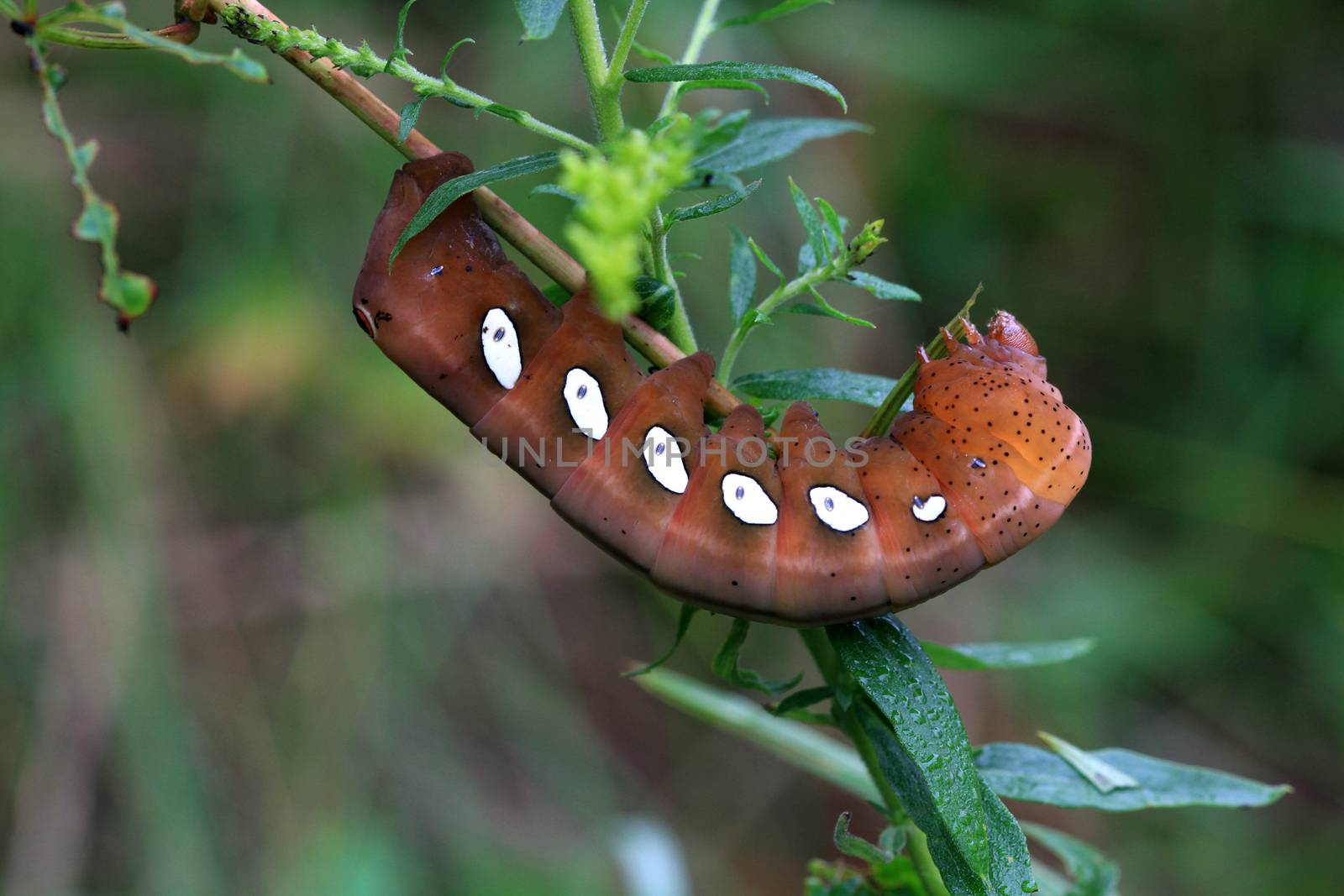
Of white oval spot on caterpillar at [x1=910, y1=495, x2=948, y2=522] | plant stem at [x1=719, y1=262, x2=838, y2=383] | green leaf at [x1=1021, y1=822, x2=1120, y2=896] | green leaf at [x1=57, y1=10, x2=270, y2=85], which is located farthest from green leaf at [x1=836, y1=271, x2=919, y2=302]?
green leaf at [x1=1021, y1=822, x2=1120, y2=896]

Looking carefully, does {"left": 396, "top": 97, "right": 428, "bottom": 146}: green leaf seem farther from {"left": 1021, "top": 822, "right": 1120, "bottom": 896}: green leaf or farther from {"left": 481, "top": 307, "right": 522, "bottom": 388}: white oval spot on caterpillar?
{"left": 1021, "top": 822, "right": 1120, "bottom": 896}: green leaf

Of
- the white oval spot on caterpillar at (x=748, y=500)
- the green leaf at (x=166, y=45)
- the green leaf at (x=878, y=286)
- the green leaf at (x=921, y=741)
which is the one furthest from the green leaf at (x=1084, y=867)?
the green leaf at (x=166, y=45)

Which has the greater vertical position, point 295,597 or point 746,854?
point 295,597

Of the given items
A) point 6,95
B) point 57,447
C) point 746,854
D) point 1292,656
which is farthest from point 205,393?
point 1292,656

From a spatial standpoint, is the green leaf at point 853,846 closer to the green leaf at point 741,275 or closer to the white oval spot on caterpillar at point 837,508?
the white oval spot on caterpillar at point 837,508

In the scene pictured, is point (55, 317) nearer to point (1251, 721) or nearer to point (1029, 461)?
point (1029, 461)

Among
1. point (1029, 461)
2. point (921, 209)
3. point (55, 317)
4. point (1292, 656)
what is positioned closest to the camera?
point (1029, 461)
